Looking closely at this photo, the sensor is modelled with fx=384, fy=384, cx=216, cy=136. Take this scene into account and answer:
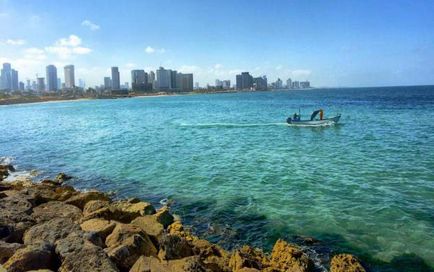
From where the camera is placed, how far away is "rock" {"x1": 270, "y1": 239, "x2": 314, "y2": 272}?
9858 millimetres

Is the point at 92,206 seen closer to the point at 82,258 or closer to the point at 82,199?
the point at 82,199

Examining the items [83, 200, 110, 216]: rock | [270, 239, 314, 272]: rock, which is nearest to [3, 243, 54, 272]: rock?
[83, 200, 110, 216]: rock

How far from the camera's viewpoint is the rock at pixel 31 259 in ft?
27.2

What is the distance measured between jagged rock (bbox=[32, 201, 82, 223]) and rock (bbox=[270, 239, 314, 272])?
22.4 feet

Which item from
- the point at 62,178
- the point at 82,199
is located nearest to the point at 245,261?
the point at 82,199

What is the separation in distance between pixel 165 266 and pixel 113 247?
1.74 m

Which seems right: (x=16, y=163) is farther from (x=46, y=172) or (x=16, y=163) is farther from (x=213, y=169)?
(x=213, y=169)

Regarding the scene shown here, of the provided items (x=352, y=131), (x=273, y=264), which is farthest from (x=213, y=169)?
(x=352, y=131)

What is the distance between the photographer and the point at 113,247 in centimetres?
973

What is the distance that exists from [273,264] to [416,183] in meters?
11.4

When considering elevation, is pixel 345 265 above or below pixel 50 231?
below

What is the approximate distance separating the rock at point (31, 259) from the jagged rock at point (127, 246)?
133 cm

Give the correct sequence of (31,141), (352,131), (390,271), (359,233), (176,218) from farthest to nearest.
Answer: (31,141) < (352,131) < (176,218) < (359,233) < (390,271)

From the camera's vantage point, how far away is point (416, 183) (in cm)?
1819
